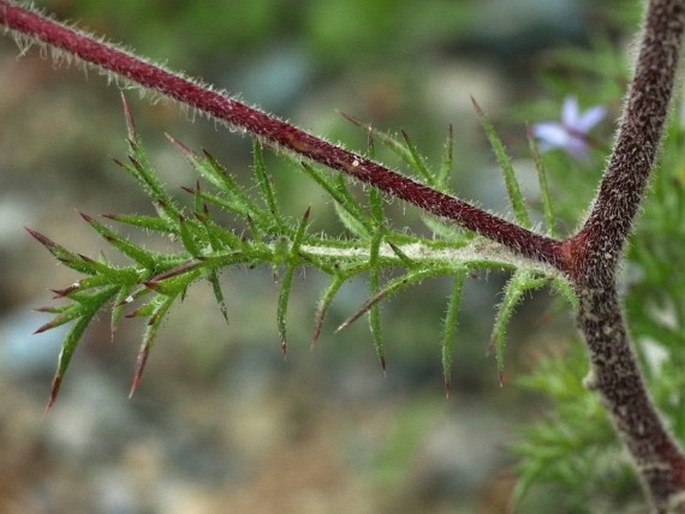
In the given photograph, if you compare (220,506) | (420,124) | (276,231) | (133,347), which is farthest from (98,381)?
(276,231)

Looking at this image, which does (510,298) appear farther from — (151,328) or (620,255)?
(151,328)

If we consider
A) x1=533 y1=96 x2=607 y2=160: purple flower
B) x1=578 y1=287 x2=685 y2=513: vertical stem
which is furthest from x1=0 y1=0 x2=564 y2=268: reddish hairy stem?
x1=533 y1=96 x2=607 y2=160: purple flower

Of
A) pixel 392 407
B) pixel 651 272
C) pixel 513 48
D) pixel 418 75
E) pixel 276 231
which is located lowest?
pixel 276 231

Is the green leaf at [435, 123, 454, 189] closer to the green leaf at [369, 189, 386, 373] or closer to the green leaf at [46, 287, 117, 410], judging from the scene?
the green leaf at [369, 189, 386, 373]

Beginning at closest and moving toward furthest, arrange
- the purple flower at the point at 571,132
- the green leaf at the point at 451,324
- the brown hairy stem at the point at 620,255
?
the brown hairy stem at the point at 620,255 < the green leaf at the point at 451,324 < the purple flower at the point at 571,132

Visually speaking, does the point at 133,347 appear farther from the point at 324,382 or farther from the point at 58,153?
the point at 58,153

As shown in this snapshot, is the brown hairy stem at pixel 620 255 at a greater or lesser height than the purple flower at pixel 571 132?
lesser

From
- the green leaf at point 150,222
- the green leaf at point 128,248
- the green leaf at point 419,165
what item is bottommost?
the green leaf at point 128,248

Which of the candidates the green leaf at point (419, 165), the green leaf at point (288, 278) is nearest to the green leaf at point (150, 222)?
the green leaf at point (288, 278)

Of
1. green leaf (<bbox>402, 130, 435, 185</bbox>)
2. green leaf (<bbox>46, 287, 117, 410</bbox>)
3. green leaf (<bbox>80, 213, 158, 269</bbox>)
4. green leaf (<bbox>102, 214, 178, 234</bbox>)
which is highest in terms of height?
green leaf (<bbox>402, 130, 435, 185</bbox>)

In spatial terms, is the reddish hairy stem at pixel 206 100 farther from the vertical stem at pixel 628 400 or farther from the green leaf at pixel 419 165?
the vertical stem at pixel 628 400

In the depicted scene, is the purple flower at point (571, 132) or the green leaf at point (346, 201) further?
the purple flower at point (571, 132)
